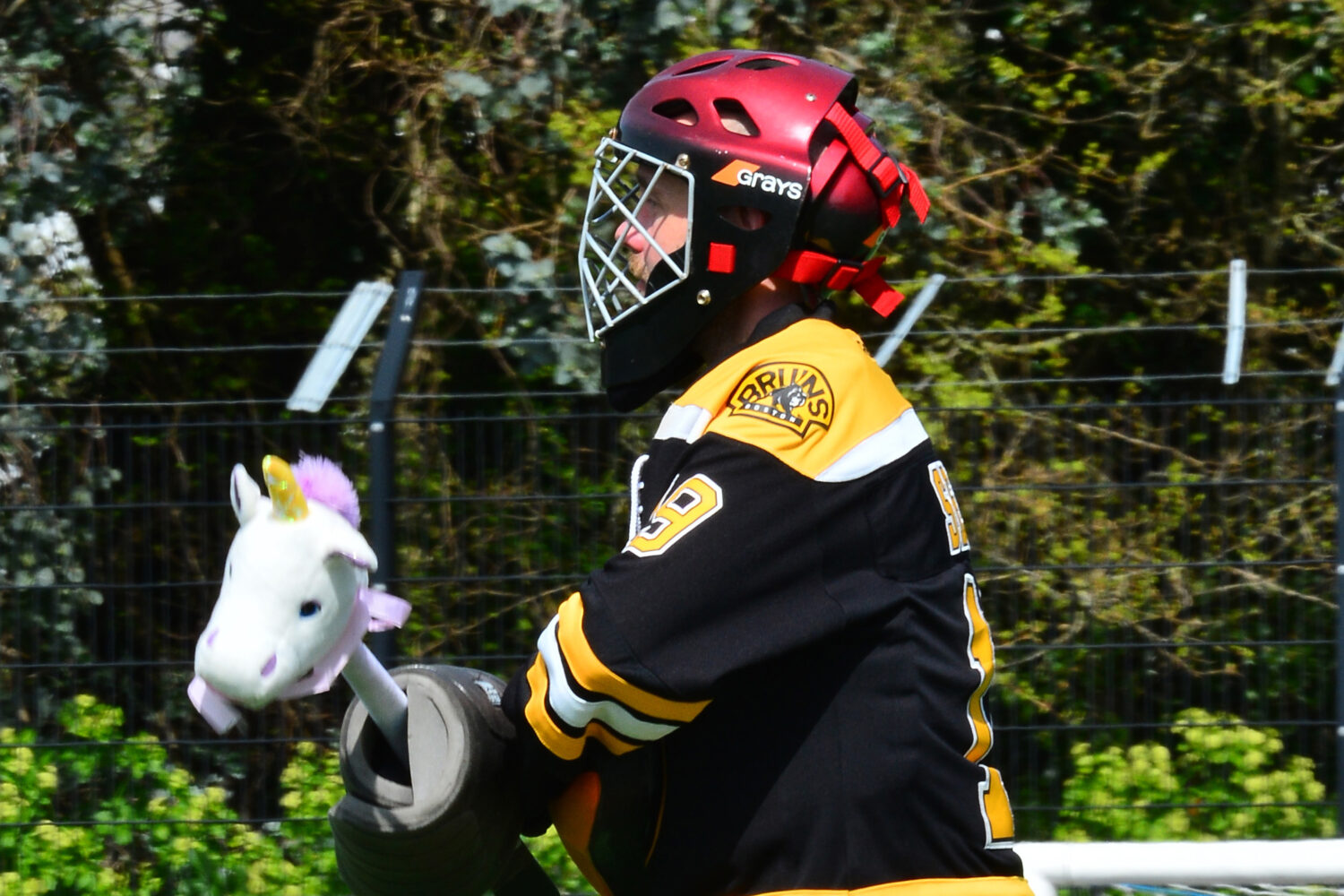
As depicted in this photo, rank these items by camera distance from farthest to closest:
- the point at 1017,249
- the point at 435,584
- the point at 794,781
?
the point at 1017,249 < the point at 435,584 < the point at 794,781

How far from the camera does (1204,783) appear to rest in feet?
16.6

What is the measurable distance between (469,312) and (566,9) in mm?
1386

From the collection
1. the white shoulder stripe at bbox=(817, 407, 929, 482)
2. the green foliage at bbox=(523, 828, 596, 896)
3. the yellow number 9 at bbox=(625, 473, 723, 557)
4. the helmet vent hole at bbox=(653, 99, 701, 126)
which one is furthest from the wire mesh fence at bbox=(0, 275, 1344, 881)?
the yellow number 9 at bbox=(625, 473, 723, 557)

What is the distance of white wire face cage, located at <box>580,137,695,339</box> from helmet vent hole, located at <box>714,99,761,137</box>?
0.30 feet

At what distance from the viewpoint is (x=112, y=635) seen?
5.10 m

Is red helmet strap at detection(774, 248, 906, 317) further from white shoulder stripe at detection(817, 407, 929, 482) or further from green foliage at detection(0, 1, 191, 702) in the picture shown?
green foliage at detection(0, 1, 191, 702)

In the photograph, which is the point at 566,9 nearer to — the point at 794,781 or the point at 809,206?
the point at 809,206

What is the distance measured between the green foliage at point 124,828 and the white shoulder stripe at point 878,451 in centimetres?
352

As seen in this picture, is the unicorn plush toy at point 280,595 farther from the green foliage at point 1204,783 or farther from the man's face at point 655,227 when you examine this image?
the green foliage at point 1204,783

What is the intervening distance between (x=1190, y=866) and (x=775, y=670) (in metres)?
0.78

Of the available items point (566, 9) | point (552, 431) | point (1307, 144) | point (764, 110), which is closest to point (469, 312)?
point (566, 9)

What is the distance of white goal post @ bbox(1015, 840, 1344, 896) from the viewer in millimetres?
2299

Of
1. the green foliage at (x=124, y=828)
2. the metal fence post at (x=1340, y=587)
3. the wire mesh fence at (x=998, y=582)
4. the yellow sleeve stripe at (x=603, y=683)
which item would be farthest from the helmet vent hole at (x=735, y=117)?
the green foliage at (x=124, y=828)

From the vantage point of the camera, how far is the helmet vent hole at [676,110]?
223 centimetres
